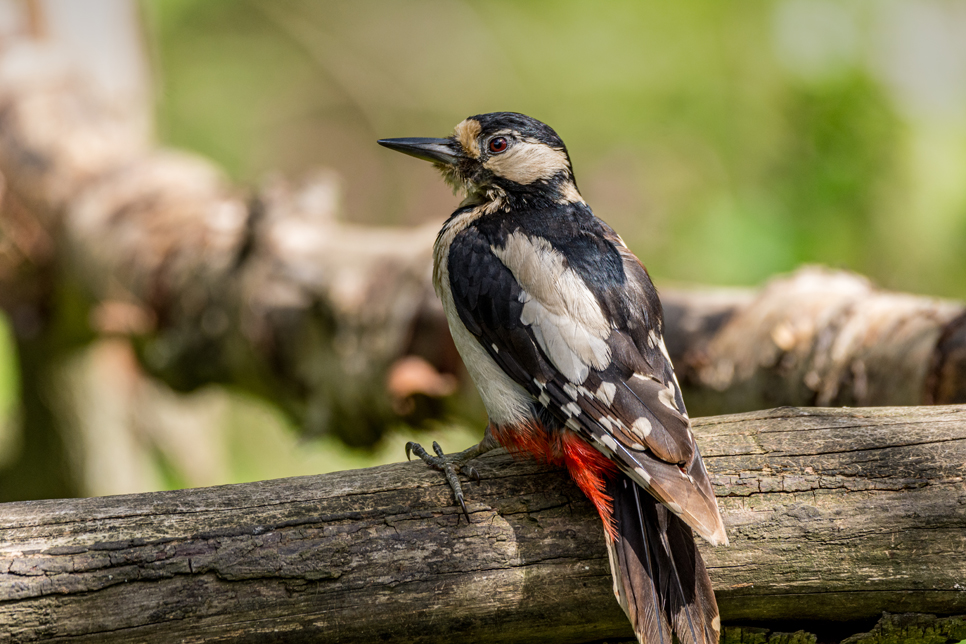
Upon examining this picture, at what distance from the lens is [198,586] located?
70.0 inches

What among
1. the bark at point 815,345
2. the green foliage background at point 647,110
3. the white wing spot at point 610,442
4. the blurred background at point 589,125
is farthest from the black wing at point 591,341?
the green foliage background at point 647,110

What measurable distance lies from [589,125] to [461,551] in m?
7.21

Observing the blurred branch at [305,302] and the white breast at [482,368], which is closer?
the white breast at [482,368]

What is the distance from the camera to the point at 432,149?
117 inches

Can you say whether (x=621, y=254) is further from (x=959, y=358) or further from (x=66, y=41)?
(x=66, y=41)

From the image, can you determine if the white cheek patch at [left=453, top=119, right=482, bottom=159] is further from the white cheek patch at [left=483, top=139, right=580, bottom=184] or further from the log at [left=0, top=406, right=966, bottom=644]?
the log at [left=0, top=406, right=966, bottom=644]

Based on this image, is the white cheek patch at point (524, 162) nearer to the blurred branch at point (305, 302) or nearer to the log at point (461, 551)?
the log at point (461, 551)

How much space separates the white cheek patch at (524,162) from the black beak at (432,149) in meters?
0.14

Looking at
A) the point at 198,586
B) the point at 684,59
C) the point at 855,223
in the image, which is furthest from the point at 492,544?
the point at 684,59

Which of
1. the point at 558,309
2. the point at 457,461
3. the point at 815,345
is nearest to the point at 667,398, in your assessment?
the point at 558,309

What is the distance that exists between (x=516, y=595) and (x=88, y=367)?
5.68 metres

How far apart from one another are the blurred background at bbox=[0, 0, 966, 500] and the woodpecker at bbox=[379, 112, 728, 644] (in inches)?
77.9

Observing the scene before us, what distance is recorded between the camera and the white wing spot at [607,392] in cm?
214

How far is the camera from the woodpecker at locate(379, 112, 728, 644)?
6.18 ft
